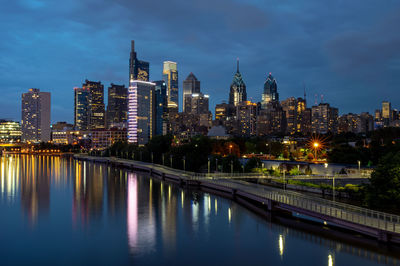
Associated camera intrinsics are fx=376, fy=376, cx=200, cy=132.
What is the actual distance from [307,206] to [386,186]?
9837 millimetres

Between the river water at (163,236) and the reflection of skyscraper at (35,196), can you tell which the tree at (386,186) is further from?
the reflection of skyscraper at (35,196)

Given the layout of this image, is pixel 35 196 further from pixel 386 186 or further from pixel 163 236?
pixel 386 186

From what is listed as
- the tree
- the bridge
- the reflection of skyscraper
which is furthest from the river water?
the tree

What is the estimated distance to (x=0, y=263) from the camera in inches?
1331

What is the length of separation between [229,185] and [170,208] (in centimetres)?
1252

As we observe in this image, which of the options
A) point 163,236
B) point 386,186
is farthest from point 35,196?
point 386,186

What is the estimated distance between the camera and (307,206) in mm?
43469

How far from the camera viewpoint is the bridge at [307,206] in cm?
3544

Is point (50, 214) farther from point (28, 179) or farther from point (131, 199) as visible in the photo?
point (28, 179)

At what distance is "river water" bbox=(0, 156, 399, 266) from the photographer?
34.2 metres

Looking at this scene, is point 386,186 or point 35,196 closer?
point 386,186

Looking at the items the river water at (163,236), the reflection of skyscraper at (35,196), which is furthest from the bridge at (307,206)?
the reflection of skyscraper at (35,196)

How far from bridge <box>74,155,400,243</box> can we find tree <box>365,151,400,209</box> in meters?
2.44

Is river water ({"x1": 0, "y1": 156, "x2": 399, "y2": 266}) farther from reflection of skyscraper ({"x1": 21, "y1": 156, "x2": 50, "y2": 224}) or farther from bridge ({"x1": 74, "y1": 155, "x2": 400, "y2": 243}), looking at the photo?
bridge ({"x1": 74, "y1": 155, "x2": 400, "y2": 243})
